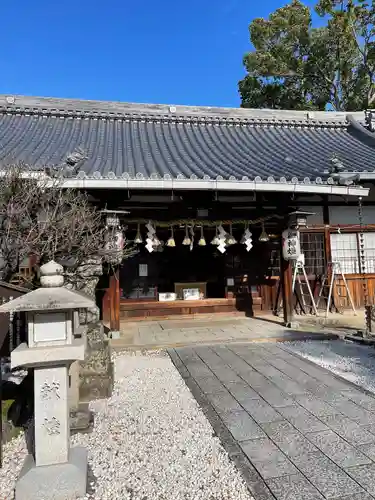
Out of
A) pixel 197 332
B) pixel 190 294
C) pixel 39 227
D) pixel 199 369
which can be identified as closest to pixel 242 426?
pixel 199 369

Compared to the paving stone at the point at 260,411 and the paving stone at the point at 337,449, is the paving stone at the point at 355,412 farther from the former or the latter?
the paving stone at the point at 260,411

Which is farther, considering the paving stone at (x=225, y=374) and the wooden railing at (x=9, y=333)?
the paving stone at (x=225, y=374)

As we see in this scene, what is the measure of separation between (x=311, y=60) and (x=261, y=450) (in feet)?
71.2

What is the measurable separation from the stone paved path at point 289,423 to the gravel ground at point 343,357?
260mm

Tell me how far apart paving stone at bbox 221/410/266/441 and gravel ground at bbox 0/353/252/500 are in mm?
204

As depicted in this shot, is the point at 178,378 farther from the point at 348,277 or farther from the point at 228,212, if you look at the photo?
the point at 348,277

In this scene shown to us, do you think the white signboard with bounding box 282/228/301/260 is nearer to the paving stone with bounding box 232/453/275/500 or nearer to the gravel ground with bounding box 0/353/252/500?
the gravel ground with bounding box 0/353/252/500

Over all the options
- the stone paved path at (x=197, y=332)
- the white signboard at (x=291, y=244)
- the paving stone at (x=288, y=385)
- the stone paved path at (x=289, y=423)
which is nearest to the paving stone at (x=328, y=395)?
the stone paved path at (x=289, y=423)

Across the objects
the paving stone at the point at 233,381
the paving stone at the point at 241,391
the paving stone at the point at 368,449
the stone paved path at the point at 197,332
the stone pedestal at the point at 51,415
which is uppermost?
the stone pedestal at the point at 51,415

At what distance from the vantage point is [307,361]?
5.10 metres

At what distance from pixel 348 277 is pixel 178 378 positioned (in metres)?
6.62

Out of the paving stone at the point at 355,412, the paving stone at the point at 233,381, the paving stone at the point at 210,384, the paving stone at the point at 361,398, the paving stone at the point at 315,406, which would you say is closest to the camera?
the paving stone at the point at 355,412

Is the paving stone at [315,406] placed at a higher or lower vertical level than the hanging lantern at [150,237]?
lower

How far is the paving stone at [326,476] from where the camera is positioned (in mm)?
2275
